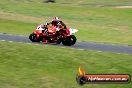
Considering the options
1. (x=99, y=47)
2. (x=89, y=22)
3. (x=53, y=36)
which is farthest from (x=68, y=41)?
(x=89, y=22)

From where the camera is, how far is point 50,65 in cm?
2058

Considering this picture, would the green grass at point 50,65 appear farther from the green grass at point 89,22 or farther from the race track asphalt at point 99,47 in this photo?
the green grass at point 89,22

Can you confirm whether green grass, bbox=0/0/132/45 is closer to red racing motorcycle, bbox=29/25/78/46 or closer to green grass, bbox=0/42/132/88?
red racing motorcycle, bbox=29/25/78/46

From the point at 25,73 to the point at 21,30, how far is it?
19667mm

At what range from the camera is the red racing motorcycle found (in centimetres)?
2769

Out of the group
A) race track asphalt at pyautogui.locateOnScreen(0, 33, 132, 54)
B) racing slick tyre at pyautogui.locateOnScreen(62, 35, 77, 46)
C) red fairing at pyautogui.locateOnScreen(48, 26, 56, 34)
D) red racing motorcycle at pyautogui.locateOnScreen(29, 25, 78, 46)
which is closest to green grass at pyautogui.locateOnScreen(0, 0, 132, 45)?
race track asphalt at pyautogui.locateOnScreen(0, 33, 132, 54)

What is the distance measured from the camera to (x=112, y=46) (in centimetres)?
2878

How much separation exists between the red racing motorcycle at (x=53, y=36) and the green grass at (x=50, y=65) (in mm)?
1674

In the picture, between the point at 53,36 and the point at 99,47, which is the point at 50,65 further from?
the point at 99,47

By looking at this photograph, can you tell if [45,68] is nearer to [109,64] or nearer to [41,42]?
[109,64]

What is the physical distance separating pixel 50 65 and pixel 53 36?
7.80 m

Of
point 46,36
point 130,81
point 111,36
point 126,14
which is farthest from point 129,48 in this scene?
point 126,14

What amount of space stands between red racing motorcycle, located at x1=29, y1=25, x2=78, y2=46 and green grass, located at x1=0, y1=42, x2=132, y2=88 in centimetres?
167

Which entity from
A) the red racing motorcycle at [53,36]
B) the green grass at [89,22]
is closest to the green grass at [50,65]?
the red racing motorcycle at [53,36]
